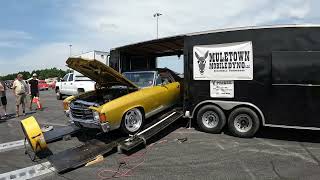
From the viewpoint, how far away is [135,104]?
8.93m

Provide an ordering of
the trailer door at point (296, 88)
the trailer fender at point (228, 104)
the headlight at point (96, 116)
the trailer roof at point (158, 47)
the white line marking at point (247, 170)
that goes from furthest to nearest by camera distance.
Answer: the trailer roof at point (158, 47) → the trailer fender at point (228, 104) → the trailer door at point (296, 88) → the headlight at point (96, 116) → the white line marking at point (247, 170)

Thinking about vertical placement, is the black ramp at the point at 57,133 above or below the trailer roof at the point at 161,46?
below

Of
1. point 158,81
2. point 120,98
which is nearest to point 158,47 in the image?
point 158,81

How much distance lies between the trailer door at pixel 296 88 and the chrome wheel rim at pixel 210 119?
156cm

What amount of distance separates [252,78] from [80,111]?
4.35m

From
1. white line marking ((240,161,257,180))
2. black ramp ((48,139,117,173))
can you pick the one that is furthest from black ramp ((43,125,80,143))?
white line marking ((240,161,257,180))

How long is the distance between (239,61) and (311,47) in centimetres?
173

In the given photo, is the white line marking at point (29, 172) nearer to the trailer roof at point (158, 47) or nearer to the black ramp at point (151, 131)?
the black ramp at point (151, 131)

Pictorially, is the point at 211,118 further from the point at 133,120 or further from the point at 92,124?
the point at 92,124

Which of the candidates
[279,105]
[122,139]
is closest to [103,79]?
[122,139]

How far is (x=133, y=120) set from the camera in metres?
9.04

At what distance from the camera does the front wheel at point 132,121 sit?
8.73m

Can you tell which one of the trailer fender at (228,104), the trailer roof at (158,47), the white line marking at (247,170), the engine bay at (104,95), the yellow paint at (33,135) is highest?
the trailer roof at (158,47)

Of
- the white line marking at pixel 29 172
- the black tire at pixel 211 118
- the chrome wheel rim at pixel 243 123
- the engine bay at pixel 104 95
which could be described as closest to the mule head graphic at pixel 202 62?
the black tire at pixel 211 118
